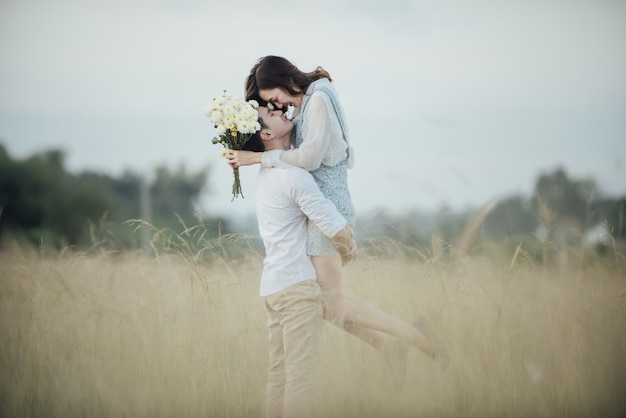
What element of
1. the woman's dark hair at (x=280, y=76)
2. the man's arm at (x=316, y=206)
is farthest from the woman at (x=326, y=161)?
the man's arm at (x=316, y=206)

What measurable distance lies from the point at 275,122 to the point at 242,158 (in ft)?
0.88

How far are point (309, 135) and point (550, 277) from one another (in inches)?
99.6

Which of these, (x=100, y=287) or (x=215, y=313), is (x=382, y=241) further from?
(x=100, y=287)

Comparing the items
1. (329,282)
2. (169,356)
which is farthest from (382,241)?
(169,356)

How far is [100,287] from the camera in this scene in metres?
5.40

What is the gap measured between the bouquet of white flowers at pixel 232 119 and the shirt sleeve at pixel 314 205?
396 mm

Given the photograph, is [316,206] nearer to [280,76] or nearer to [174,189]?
[280,76]

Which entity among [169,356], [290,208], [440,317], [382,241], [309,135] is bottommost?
[169,356]

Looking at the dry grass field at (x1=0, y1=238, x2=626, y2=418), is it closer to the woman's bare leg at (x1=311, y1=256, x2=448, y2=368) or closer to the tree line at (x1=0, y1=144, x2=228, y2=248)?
the woman's bare leg at (x1=311, y1=256, x2=448, y2=368)

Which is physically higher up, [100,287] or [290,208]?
[290,208]

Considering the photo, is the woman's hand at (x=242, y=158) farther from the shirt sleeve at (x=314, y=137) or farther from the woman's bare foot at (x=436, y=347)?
the woman's bare foot at (x=436, y=347)

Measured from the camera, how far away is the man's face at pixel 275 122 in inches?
162

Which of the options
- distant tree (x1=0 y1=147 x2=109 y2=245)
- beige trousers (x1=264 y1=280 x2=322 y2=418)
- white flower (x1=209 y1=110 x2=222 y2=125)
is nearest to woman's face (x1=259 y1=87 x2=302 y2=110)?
white flower (x1=209 y1=110 x2=222 y2=125)

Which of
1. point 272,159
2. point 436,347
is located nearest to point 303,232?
point 272,159
